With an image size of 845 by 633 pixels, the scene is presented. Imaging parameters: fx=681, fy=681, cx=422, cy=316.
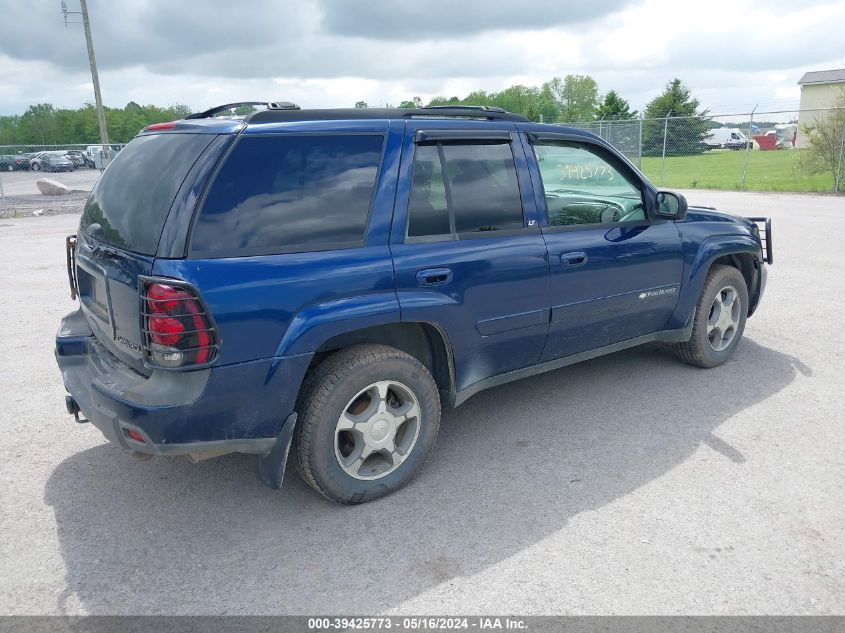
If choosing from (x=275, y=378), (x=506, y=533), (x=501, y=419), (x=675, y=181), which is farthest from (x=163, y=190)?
(x=675, y=181)

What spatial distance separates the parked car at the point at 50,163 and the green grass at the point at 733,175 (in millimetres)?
31573

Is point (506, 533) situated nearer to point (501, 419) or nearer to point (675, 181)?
point (501, 419)

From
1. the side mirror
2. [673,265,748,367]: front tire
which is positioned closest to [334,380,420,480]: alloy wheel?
the side mirror

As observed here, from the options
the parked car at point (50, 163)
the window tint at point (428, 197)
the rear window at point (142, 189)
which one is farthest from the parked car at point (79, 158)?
the window tint at point (428, 197)

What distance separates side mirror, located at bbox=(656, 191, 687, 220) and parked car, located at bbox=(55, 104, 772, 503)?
0.30m

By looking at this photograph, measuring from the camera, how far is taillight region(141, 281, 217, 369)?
283cm

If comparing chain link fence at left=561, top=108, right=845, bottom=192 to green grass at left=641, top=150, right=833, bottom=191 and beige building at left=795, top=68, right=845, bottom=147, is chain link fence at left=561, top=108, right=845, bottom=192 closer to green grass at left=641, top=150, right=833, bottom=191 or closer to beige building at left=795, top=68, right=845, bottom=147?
green grass at left=641, top=150, right=833, bottom=191

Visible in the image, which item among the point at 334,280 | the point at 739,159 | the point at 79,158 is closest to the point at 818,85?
the point at 739,159

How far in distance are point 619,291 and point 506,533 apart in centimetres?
191

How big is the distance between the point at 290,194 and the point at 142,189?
752mm

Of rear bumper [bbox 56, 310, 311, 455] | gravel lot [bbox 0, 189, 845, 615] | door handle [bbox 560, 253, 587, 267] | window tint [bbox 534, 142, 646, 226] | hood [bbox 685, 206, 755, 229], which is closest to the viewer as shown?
gravel lot [bbox 0, 189, 845, 615]

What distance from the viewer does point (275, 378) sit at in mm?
3068

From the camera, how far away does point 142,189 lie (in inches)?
129

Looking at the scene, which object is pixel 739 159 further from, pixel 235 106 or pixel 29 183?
pixel 235 106
